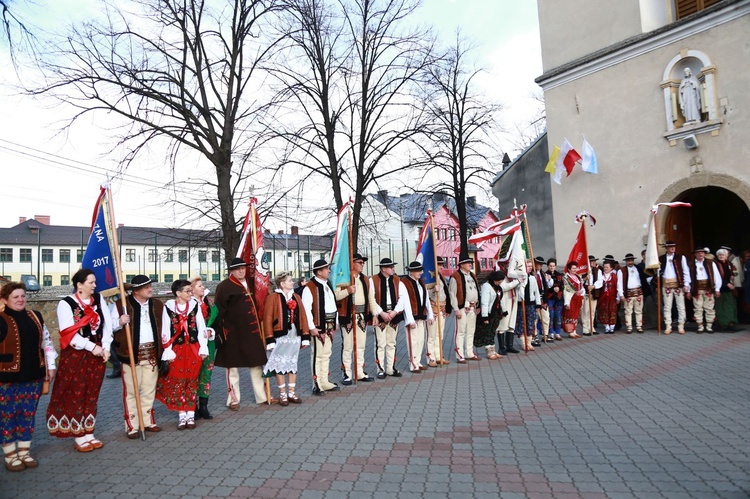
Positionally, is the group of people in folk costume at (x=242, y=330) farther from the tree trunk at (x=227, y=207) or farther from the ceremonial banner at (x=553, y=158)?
the tree trunk at (x=227, y=207)

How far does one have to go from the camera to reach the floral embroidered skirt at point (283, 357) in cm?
774

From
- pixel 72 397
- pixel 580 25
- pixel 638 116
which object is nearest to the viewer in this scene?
pixel 72 397

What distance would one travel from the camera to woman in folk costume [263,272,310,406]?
24.8 ft

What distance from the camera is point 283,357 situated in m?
7.78

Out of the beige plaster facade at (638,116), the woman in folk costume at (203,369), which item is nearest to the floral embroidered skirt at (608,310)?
the beige plaster facade at (638,116)

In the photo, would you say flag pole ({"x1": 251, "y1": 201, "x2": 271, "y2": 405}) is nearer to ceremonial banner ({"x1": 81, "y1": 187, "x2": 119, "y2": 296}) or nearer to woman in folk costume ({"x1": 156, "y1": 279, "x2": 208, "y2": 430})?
woman in folk costume ({"x1": 156, "y1": 279, "x2": 208, "y2": 430})

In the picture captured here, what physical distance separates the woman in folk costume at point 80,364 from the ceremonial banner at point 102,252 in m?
0.34

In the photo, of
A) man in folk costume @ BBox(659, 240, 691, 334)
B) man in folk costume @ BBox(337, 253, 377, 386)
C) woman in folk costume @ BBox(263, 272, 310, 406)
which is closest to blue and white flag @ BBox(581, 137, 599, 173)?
man in folk costume @ BBox(659, 240, 691, 334)

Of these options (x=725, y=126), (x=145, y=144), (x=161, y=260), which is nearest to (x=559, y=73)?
(x=725, y=126)

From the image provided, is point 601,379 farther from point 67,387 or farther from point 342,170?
point 342,170

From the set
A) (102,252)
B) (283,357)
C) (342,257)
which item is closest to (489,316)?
(342,257)

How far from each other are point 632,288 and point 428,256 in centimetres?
644

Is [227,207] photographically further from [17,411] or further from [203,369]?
[17,411]

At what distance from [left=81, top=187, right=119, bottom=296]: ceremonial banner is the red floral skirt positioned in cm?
1064
